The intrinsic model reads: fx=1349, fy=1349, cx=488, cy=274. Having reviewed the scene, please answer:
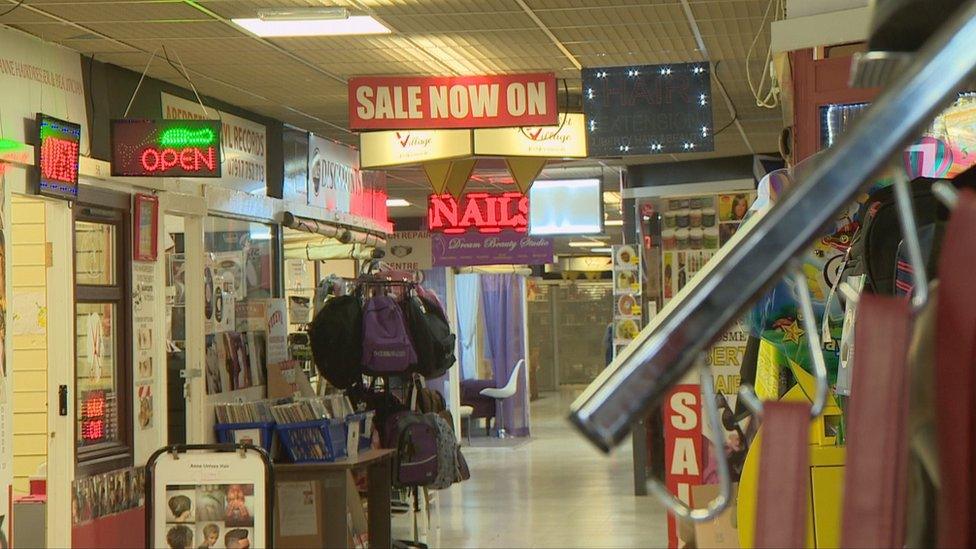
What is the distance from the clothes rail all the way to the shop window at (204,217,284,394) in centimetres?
827

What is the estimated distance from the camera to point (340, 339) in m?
8.97

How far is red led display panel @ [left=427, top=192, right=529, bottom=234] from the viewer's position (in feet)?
45.1

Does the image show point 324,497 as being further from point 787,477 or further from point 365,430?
point 787,477

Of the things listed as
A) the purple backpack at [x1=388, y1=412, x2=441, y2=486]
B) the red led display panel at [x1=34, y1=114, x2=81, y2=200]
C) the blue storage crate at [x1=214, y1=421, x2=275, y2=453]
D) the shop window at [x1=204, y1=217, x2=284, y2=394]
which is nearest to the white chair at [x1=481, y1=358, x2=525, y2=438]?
the shop window at [x1=204, y1=217, x2=284, y2=394]

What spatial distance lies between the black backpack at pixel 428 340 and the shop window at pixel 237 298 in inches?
46.8

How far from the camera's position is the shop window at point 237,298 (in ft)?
29.4

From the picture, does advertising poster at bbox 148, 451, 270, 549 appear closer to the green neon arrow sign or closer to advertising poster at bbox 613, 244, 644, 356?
the green neon arrow sign

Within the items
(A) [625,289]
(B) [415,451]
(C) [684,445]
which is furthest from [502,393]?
(C) [684,445]

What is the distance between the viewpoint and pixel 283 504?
26.6ft

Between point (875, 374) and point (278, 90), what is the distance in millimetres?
8398

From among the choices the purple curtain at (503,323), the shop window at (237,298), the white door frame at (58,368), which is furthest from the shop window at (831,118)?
the purple curtain at (503,323)

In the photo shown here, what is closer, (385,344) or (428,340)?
(385,344)

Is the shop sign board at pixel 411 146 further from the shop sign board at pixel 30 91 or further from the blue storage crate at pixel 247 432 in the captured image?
the shop sign board at pixel 30 91

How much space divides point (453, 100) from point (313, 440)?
218 cm
